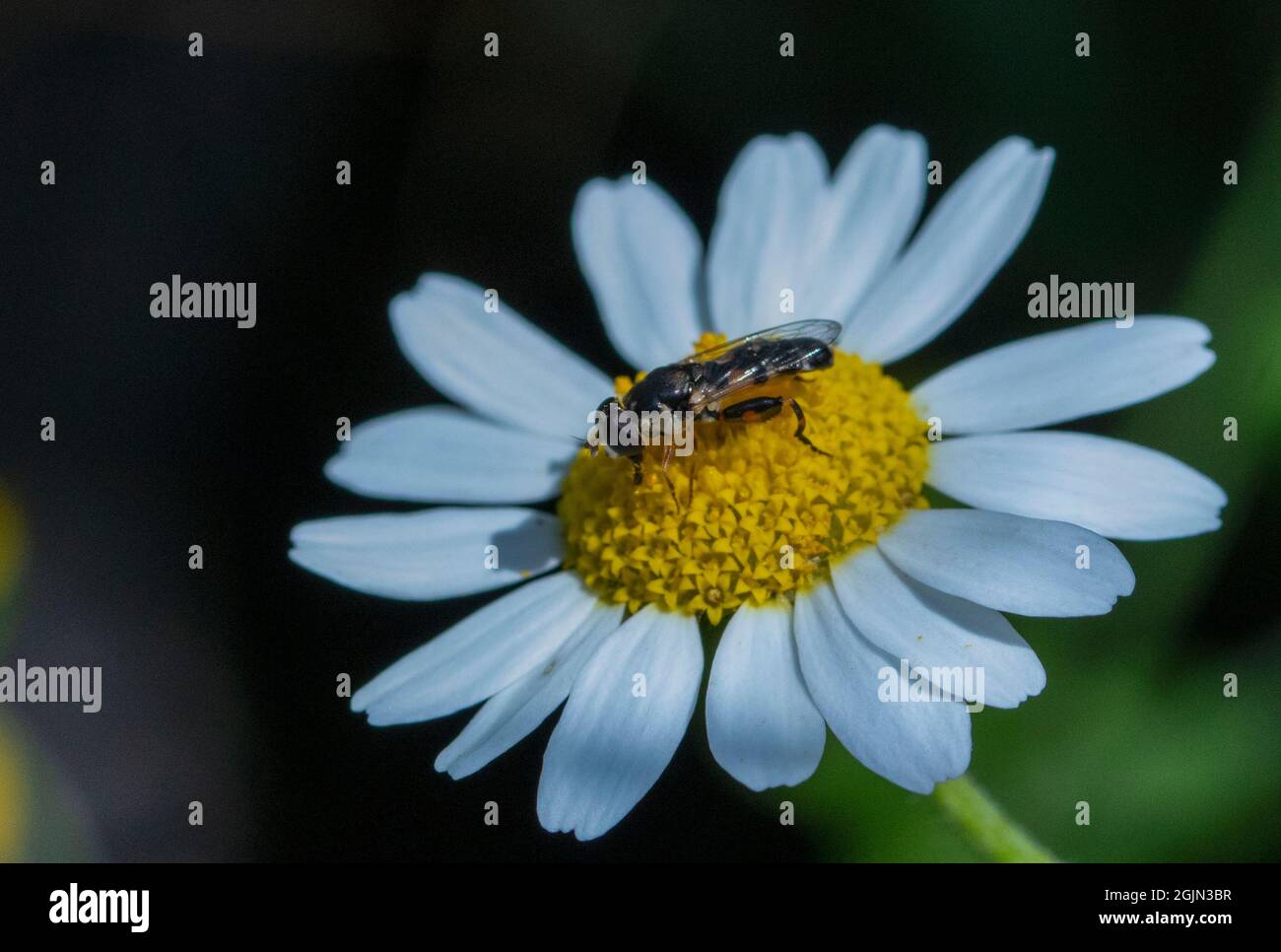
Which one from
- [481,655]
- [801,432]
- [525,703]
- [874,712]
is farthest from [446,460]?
[874,712]

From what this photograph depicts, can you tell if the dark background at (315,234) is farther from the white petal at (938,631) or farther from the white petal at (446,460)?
the white petal at (938,631)

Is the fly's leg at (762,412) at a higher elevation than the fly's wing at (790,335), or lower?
lower

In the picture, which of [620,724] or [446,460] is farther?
[446,460]

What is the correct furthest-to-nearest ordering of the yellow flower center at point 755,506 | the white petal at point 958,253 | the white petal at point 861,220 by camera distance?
the white petal at point 861,220, the white petal at point 958,253, the yellow flower center at point 755,506

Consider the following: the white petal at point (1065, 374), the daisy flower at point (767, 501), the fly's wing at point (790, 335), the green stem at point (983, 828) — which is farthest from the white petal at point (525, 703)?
the white petal at point (1065, 374)

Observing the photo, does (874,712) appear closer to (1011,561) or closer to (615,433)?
(1011,561)

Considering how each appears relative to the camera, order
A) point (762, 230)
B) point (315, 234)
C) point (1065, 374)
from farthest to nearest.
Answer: point (315, 234), point (762, 230), point (1065, 374)

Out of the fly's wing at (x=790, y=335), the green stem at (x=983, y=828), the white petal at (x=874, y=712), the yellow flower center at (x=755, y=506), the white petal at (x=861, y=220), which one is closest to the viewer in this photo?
the white petal at (x=874, y=712)

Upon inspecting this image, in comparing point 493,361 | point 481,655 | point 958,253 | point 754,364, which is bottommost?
point 481,655
